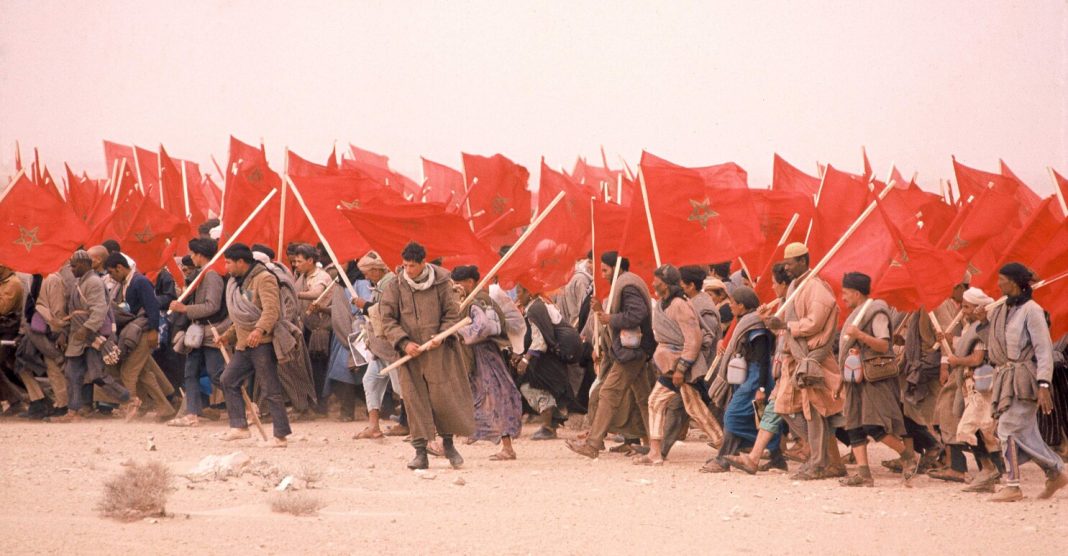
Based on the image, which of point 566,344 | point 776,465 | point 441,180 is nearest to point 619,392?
point 776,465

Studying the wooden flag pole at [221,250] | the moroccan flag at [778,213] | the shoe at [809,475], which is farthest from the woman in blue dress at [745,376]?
the wooden flag pole at [221,250]

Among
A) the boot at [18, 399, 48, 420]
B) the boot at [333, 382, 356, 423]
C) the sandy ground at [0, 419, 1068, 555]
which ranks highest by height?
the boot at [333, 382, 356, 423]

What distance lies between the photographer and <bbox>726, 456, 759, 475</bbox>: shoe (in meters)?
10.7

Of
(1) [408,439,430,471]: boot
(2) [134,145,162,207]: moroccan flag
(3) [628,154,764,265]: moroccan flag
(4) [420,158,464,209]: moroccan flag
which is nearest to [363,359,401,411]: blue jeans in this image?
(1) [408,439,430,471]: boot

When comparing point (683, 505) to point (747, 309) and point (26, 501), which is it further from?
point (26, 501)

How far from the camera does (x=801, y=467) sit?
417 inches

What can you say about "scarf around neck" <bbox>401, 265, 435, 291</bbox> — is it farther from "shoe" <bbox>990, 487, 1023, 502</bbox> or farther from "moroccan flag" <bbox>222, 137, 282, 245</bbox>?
"shoe" <bbox>990, 487, 1023, 502</bbox>

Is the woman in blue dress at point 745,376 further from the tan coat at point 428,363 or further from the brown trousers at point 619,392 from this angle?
the tan coat at point 428,363

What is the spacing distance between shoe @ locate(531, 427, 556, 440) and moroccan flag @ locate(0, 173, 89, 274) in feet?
17.1

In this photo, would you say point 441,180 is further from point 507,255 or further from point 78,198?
point 507,255

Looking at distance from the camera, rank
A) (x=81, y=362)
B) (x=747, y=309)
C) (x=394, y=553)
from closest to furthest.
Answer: (x=394, y=553), (x=747, y=309), (x=81, y=362)

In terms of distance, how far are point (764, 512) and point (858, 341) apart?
1.91 meters

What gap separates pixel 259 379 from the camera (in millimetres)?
11930

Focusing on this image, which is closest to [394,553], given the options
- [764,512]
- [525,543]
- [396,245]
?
[525,543]
